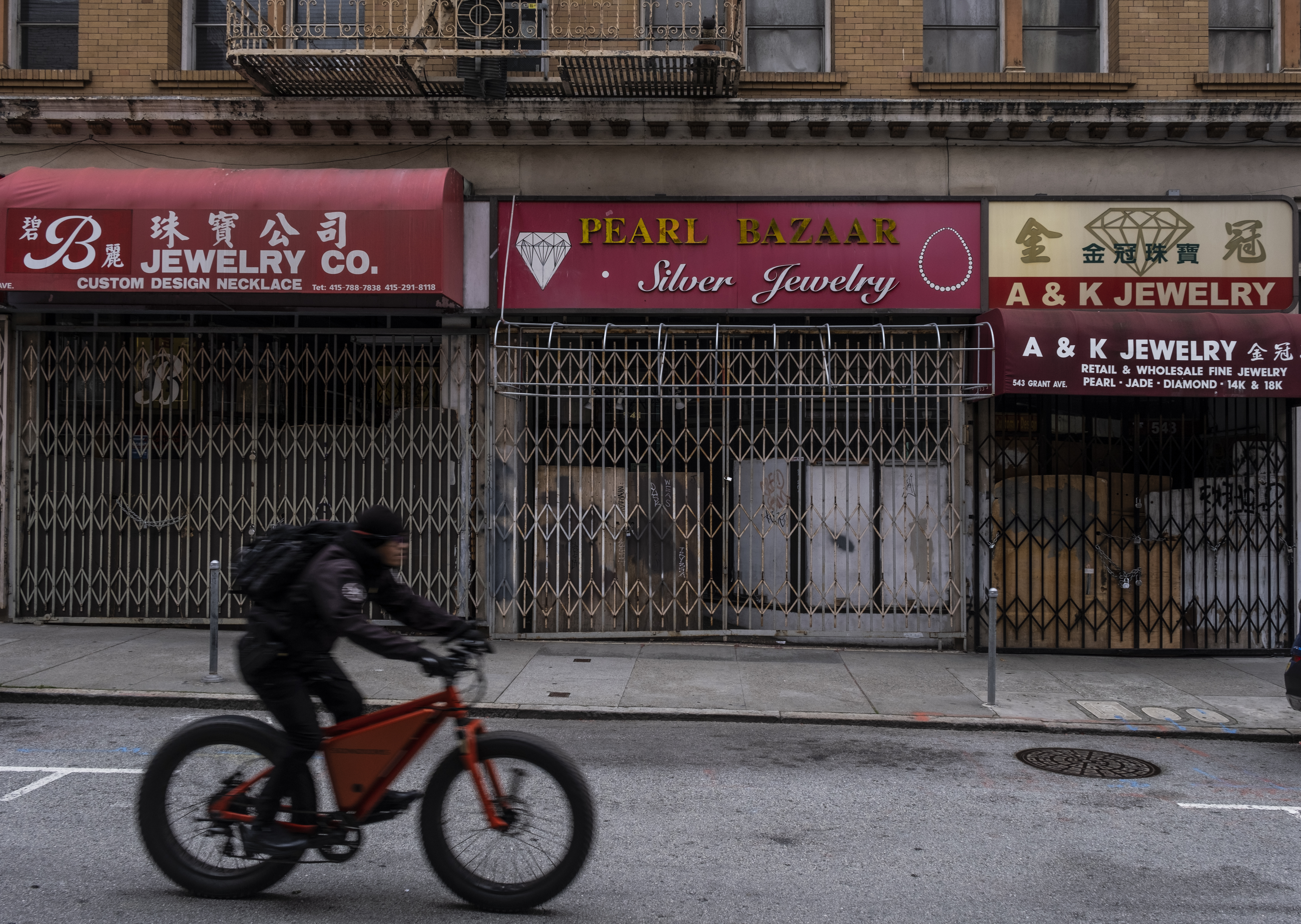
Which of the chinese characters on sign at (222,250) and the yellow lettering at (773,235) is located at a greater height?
the yellow lettering at (773,235)

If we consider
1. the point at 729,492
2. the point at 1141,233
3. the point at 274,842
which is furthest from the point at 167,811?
the point at 1141,233

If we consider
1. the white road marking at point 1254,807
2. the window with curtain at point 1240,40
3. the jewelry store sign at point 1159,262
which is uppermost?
the window with curtain at point 1240,40

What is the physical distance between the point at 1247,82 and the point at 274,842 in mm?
13092

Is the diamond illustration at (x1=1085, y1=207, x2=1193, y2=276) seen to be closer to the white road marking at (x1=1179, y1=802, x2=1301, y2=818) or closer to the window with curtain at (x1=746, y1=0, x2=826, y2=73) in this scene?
the window with curtain at (x1=746, y1=0, x2=826, y2=73)

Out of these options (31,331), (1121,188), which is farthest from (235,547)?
(1121,188)

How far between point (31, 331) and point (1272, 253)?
1451 centimetres

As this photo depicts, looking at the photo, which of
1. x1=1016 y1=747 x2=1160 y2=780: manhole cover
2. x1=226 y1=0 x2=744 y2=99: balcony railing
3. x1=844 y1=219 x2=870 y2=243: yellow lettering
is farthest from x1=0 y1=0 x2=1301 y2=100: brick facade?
x1=1016 y1=747 x2=1160 y2=780: manhole cover

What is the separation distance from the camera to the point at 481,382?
40.4ft

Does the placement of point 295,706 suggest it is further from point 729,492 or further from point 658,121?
point 658,121

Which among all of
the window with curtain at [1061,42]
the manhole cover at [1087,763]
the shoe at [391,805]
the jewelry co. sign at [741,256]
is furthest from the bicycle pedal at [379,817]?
the window with curtain at [1061,42]

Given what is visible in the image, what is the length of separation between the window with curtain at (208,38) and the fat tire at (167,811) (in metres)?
10.9

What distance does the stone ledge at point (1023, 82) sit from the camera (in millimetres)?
12258

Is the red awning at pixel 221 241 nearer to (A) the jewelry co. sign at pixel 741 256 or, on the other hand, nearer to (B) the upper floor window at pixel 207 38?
(A) the jewelry co. sign at pixel 741 256

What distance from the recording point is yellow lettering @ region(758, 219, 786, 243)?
39.9 feet
